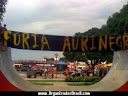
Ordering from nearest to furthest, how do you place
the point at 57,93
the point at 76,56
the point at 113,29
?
the point at 57,93, the point at 113,29, the point at 76,56

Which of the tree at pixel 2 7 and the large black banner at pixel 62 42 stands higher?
the tree at pixel 2 7

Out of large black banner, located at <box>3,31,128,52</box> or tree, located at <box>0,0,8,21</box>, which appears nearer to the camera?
large black banner, located at <box>3,31,128,52</box>

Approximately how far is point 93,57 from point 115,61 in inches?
723

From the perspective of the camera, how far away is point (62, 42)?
988cm

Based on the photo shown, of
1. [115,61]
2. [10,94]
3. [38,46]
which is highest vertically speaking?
[38,46]

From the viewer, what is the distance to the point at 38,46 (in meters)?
9.73

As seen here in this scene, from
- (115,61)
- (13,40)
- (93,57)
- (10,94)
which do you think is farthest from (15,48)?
(93,57)

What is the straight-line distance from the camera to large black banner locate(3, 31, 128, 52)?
9578 millimetres

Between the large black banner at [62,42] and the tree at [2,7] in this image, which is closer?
the large black banner at [62,42]

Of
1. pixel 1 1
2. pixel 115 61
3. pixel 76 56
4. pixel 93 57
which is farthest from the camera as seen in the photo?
pixel 76 56

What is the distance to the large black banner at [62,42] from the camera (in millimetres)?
9578

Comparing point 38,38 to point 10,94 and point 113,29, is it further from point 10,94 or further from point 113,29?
point 113,29

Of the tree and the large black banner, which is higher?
the tree

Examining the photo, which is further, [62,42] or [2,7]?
[2,7]
